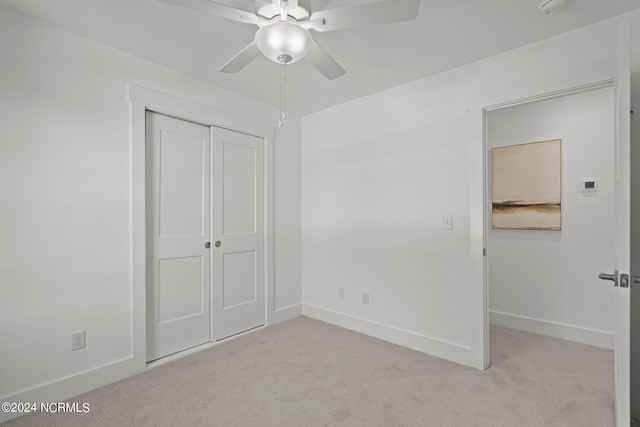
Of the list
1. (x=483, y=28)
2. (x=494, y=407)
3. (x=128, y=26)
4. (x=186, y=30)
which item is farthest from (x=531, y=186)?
(x=128, y=26)

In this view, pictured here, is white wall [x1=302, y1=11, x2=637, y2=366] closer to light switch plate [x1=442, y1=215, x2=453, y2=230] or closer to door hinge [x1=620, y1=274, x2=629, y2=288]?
light switch plate [x1=442, y1=215, x2=453, y2=230]

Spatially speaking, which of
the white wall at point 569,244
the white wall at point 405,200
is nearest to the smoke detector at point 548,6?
the white wall at point 405,200

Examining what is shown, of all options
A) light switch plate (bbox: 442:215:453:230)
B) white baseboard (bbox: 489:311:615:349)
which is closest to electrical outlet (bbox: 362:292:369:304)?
light switch plate (bbox: 442:215:453:230)

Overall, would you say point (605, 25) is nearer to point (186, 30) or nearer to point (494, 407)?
point (494, 407)

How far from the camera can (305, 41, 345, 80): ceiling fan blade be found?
65.0 inches

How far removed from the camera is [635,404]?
180 centimetres

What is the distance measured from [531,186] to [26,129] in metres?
4.20

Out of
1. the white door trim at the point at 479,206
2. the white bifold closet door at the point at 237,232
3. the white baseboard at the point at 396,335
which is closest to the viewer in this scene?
the white door trim at the point at 479,206

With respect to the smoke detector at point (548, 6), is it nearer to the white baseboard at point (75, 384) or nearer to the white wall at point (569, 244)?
the white wall at point (569, 244)

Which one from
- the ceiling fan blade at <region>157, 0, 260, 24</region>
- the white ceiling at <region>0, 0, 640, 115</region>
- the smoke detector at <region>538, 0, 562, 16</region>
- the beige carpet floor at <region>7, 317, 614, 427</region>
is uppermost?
the white ceiling at <region>0, 0, 640, 115</region>

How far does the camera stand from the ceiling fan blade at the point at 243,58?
1664 mm

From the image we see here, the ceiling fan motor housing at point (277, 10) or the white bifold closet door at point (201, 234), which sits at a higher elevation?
the ceiling fan motor housing at point (277, 10)

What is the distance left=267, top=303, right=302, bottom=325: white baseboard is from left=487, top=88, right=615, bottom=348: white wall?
2205mm

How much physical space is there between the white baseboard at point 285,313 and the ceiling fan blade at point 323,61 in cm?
252
